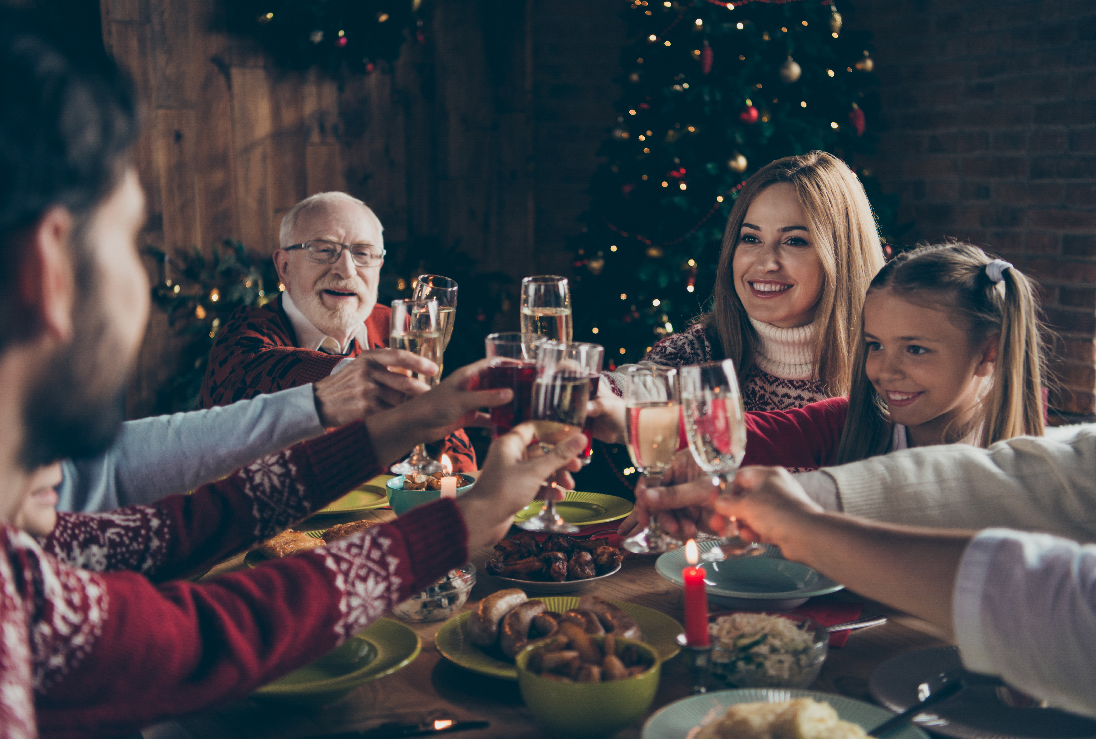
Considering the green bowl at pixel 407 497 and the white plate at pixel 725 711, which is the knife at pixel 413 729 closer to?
the white plate at pixel 725 711

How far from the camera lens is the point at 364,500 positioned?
1884mm

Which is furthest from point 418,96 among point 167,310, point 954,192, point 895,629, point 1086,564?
point 1086,564

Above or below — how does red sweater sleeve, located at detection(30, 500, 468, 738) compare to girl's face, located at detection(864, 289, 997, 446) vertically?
below

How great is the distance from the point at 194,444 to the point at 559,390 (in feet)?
2.46

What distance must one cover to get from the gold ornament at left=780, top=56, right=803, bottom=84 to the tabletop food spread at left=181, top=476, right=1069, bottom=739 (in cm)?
262

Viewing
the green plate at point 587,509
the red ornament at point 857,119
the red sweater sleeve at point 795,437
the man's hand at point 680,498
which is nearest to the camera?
the man's hand at point 680,498

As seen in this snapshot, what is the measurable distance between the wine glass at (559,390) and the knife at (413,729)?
0.38 m

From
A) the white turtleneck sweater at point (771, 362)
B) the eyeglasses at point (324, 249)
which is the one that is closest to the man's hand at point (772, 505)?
the white turtleneck sweater at point (771, 362)

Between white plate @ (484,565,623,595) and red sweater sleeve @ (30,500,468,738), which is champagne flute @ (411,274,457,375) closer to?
white plate @ (484,565,623,595)

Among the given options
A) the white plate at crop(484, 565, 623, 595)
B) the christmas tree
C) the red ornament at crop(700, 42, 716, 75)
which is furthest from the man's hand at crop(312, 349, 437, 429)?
the red ornament at crop(700, 42, 716, 75)

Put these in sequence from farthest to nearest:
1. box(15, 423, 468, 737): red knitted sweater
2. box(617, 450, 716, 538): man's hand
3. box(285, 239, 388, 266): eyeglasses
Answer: box(285, 239, 388, 266): eyeglasses, box(617, 450, 716, 538): man's hand, box(15, 423, 468, 737): red knitted sweater

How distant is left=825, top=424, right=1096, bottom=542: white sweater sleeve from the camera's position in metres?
1.29

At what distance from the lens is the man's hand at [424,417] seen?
1.41 metres

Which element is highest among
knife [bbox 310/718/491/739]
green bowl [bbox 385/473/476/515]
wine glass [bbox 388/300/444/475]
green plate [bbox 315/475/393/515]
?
wine glass [bbox 388/300/444/475]
